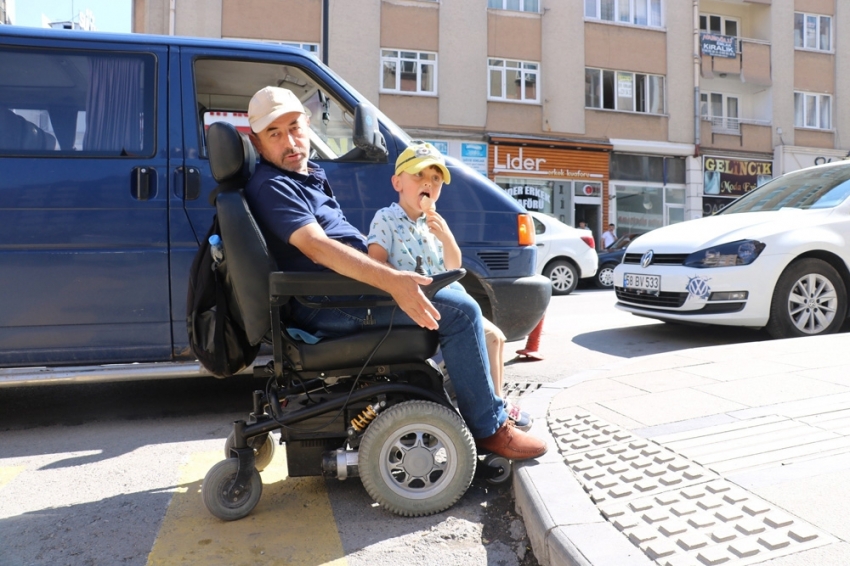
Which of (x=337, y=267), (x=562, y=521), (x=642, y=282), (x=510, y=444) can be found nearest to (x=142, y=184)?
(x=337, y=267)

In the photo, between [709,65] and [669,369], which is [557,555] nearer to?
[669,369]

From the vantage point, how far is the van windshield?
6.58 m

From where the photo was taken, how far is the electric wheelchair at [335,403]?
262 cm

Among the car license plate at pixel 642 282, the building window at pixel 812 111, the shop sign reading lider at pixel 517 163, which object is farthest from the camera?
the building window at pixel 812 111

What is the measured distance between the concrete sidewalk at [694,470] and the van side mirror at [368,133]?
5.61 feet

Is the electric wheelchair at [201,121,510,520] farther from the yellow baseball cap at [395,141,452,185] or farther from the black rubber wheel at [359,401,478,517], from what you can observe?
the yellow baseball cap at [395,141,452,185]

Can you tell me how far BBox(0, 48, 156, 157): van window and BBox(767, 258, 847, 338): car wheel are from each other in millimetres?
5080

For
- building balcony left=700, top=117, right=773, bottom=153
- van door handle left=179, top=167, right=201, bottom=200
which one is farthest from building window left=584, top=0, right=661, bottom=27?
Answer: van door handle left=179, top=167, right=201, bottom=200

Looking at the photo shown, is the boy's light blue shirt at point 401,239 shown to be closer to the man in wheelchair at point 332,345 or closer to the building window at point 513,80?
the man in wheelchair at point 332,345

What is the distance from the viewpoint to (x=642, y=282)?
6.64m

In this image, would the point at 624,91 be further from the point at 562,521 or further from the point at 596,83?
the point at 562,521

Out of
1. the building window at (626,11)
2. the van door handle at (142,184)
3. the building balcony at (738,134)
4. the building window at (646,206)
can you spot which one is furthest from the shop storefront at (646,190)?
the van door handle at (142,184)

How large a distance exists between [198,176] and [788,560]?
11.4 ft

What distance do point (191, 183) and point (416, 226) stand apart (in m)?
1.78
